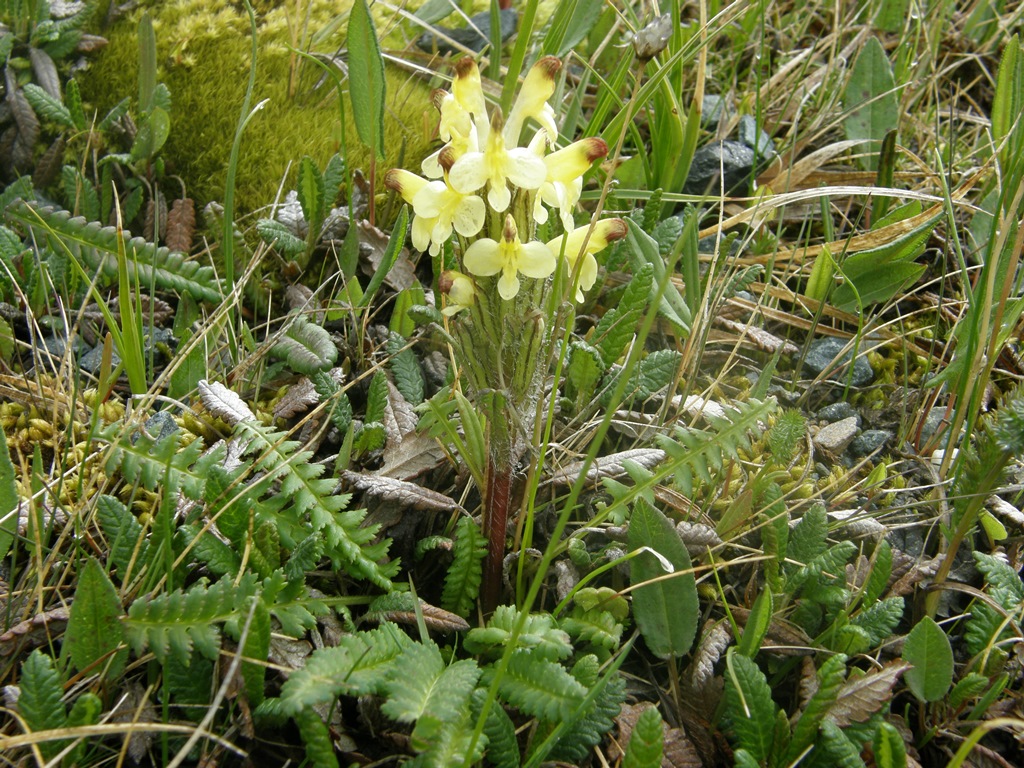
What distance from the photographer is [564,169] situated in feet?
4.75

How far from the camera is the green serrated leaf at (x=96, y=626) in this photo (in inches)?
55.5

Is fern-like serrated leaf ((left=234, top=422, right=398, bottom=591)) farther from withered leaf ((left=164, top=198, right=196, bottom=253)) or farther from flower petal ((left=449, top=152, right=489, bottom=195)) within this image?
withered leaf ((left=164, top=198, right=196, bottom=253))

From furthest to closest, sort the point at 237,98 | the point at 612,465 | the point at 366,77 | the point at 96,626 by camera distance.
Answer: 1. the point at 237,98
2. the point at 366,77
3. the point at 612,465
4. the point at 96,626

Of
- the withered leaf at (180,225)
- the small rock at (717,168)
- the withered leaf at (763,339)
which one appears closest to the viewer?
the withered leaf at (763,339)

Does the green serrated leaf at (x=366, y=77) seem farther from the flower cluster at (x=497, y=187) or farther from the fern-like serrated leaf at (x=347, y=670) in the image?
the fern-like serrated leaf at (x=347, y=670)

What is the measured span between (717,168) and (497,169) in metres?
1.62

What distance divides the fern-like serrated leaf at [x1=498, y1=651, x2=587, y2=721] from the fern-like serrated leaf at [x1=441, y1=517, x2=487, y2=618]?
25 centimetres

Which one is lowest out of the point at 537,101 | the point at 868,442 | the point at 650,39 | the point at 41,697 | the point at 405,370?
the point at 41,697

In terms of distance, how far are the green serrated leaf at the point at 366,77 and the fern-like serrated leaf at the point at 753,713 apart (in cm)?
169

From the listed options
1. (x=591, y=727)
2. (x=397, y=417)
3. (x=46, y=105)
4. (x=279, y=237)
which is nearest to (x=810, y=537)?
(x=591, y=727)

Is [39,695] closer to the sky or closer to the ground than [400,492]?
closer to the ground

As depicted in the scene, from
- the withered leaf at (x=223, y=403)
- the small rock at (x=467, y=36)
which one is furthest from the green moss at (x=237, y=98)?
the withered leaf at (x=223, y=403)

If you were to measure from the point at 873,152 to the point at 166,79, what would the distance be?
2.44 m

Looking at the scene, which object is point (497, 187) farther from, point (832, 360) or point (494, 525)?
point (832, 360)
